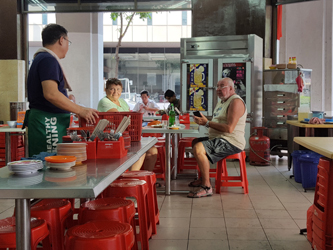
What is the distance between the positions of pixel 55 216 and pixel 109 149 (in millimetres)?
507

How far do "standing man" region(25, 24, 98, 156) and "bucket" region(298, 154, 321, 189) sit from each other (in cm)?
345

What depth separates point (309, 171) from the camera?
207 inches

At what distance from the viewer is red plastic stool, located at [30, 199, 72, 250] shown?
2.30m

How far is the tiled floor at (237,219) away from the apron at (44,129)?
1.16 metres

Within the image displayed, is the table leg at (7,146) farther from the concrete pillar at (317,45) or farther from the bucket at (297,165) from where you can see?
the concrete pillar at (317,45)

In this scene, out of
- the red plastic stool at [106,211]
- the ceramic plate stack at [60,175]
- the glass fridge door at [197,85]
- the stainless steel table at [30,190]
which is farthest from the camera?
the glass fridge door at [197,85]

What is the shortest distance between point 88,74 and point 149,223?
906cm

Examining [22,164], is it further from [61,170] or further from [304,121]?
[304,121]

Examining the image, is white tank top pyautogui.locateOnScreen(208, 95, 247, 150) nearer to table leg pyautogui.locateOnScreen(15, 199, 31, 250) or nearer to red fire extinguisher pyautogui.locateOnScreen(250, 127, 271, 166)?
red fire extinguisher pyautogui.locateOnScreen(250, 127, 271, 166)

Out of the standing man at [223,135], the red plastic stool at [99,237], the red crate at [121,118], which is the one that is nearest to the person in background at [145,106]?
the standing man at [223,135]

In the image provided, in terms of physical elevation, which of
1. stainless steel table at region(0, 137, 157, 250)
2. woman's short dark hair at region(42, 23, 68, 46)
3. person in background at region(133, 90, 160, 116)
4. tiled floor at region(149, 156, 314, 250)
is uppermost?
woman's short dark hair at region(42, 23, 68, 46)

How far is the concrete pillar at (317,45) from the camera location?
417 inches

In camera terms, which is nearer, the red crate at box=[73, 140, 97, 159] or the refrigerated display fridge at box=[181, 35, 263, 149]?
the red crate at box=[73, 140, 97, 159]

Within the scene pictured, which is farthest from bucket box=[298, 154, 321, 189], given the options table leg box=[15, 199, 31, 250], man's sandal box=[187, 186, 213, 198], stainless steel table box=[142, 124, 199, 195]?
table leg box=[15, 199, 31, 250]
